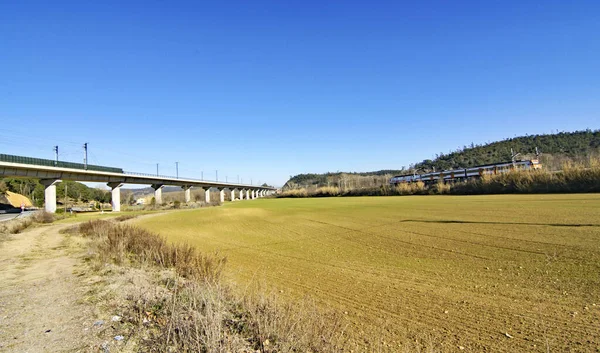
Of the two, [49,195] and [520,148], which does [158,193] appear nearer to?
[49,195]

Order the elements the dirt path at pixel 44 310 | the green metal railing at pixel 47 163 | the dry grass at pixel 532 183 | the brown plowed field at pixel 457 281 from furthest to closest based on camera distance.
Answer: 1. the green metal railing at pixel 47 163
2. the dry grass at pixel 532 183
3. the brown plowed field at pixel 457 281
4. the dirt path at pixel 44 310

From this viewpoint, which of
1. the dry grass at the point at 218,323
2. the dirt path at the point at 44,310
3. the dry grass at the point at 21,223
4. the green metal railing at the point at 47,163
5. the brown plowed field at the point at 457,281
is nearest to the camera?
the dry grass at the point at 218,323

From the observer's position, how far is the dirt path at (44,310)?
4.32 metres

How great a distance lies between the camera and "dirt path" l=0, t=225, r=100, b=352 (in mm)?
4324

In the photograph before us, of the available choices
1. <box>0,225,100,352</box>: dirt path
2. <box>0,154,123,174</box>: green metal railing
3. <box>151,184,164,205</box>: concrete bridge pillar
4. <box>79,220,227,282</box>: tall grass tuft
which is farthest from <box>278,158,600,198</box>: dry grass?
<box>0,154,123,174</box>: green metal railing

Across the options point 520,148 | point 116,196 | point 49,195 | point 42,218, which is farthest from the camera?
point 520,148

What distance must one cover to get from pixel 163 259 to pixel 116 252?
7.70ft

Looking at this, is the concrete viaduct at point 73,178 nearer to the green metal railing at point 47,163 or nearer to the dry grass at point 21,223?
the green metal railing at point 47,163

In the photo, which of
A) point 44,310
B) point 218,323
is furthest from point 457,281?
point 44,310

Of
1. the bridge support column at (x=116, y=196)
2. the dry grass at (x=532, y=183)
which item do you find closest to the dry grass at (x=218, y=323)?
the dry grass at (x=532, y=183)

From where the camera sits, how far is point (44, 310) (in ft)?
18.9

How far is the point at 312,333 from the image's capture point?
4.47 m

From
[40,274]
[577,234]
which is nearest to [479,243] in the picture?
[577,234]

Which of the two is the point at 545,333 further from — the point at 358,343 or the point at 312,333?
the point at 312,333
